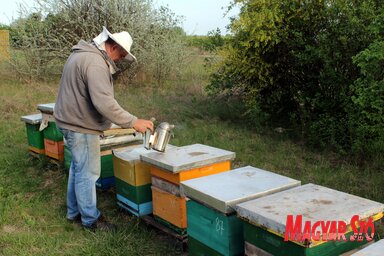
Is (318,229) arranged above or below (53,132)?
below

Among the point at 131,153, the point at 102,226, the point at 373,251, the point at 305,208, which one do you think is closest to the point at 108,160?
the point at 131,153

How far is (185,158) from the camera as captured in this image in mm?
3316

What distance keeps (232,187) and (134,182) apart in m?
1.23

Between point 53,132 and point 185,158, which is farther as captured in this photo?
point 53,132

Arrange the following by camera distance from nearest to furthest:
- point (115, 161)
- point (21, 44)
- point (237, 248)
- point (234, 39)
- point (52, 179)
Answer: point (237, 248) → point (115, 161) → point (52, 179) → point (234, 39) → point (21, 44)

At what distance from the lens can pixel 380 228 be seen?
3.52 m

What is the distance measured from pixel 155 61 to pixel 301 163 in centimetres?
692

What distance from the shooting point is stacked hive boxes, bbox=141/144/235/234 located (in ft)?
→ 10.4

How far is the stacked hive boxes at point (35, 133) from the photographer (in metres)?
5.16

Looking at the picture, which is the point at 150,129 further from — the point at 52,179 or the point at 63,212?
the point at 52,179

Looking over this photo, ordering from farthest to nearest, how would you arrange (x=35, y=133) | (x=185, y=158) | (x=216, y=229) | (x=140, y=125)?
(x=35, y=133) → (x=140, y=125) → (x=185, y=158) → (x=216, y=229)

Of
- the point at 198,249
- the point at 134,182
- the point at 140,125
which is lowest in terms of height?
the point at 198,249

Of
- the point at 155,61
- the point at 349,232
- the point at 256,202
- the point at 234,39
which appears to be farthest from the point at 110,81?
the point at 155,61

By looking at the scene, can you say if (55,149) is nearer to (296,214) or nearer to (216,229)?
(216,229)
